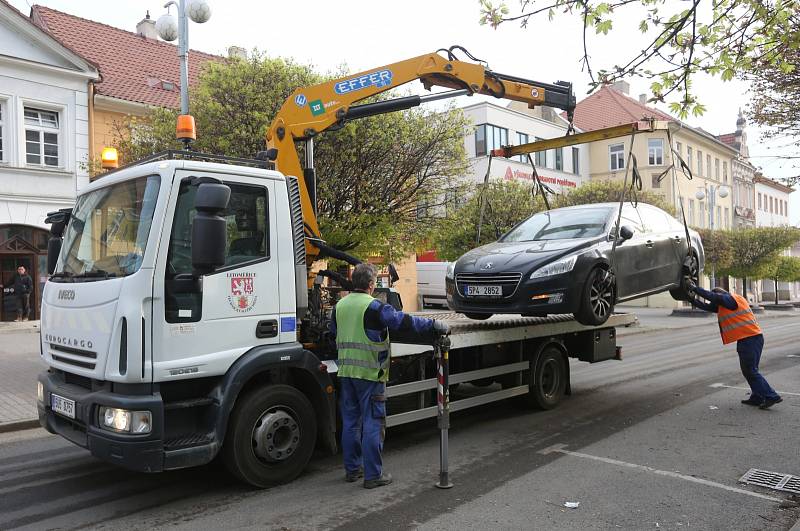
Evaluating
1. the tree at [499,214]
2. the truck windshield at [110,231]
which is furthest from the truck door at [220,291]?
the tree at [499,214]

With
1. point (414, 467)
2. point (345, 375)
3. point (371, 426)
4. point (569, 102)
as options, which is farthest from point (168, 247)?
point (569, 102)

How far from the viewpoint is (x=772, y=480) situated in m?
5.21

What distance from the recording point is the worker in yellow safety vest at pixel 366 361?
16.1 ft

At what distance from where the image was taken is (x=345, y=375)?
196 inches

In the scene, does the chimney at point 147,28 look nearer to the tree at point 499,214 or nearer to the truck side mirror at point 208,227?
the tree at point 499,214

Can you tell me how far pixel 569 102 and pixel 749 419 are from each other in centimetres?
432

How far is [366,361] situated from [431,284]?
22813 millimetres

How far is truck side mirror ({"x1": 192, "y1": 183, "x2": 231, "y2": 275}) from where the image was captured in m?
4.09

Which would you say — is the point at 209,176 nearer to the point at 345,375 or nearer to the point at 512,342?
the point at 345,375

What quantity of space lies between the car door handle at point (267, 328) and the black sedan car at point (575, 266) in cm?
292

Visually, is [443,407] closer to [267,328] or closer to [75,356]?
[267,328]

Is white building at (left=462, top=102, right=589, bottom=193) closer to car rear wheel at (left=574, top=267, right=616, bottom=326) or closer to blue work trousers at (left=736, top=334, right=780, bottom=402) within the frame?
blue work trousers at (left=736, top=334, right=780, bottom=402)

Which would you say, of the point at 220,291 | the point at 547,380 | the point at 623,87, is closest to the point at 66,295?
the point at 220,291

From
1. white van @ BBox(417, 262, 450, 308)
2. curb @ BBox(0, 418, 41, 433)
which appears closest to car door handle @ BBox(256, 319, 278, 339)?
curb @ BBox(0, 418, 41, 433)
